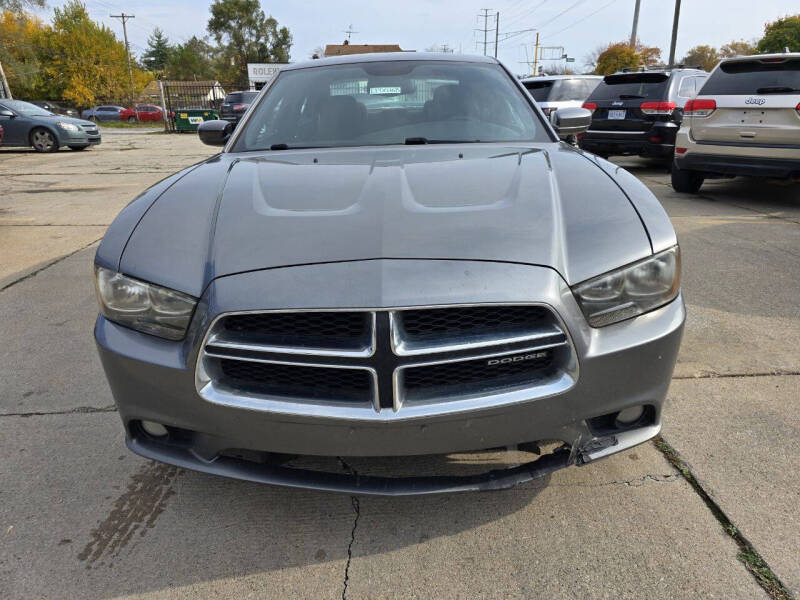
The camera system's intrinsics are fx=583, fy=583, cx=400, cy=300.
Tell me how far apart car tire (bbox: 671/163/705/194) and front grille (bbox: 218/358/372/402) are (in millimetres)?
7384

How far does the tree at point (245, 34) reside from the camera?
2628 inches

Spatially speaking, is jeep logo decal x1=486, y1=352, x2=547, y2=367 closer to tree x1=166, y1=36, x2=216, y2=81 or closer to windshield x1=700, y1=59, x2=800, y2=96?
windshield x1=700, y1=59, x2=800, y2=96

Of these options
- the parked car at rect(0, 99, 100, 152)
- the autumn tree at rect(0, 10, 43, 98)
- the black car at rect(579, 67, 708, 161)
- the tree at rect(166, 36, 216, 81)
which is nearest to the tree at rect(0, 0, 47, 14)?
the autumn tree at rect(0, 10, 43, 98)

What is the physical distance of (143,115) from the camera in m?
43.5

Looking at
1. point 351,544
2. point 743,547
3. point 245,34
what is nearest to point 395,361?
point 351,544

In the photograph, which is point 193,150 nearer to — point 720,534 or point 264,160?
point 264,160

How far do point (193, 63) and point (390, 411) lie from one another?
9491cm

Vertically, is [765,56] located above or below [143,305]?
above

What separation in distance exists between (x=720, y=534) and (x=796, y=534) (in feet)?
0.77

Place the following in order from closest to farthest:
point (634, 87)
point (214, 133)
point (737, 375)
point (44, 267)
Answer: point (737, 375) → point (214, 133) → point (44, 267) → point (634, 87)

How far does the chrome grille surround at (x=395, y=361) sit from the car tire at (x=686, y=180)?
7106 millimetres

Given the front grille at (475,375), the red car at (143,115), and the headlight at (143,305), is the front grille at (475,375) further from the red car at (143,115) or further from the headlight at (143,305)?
the red car at (143,115)

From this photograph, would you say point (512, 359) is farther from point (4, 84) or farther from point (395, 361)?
point (4, 84)

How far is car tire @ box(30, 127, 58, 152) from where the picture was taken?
16.0 m
